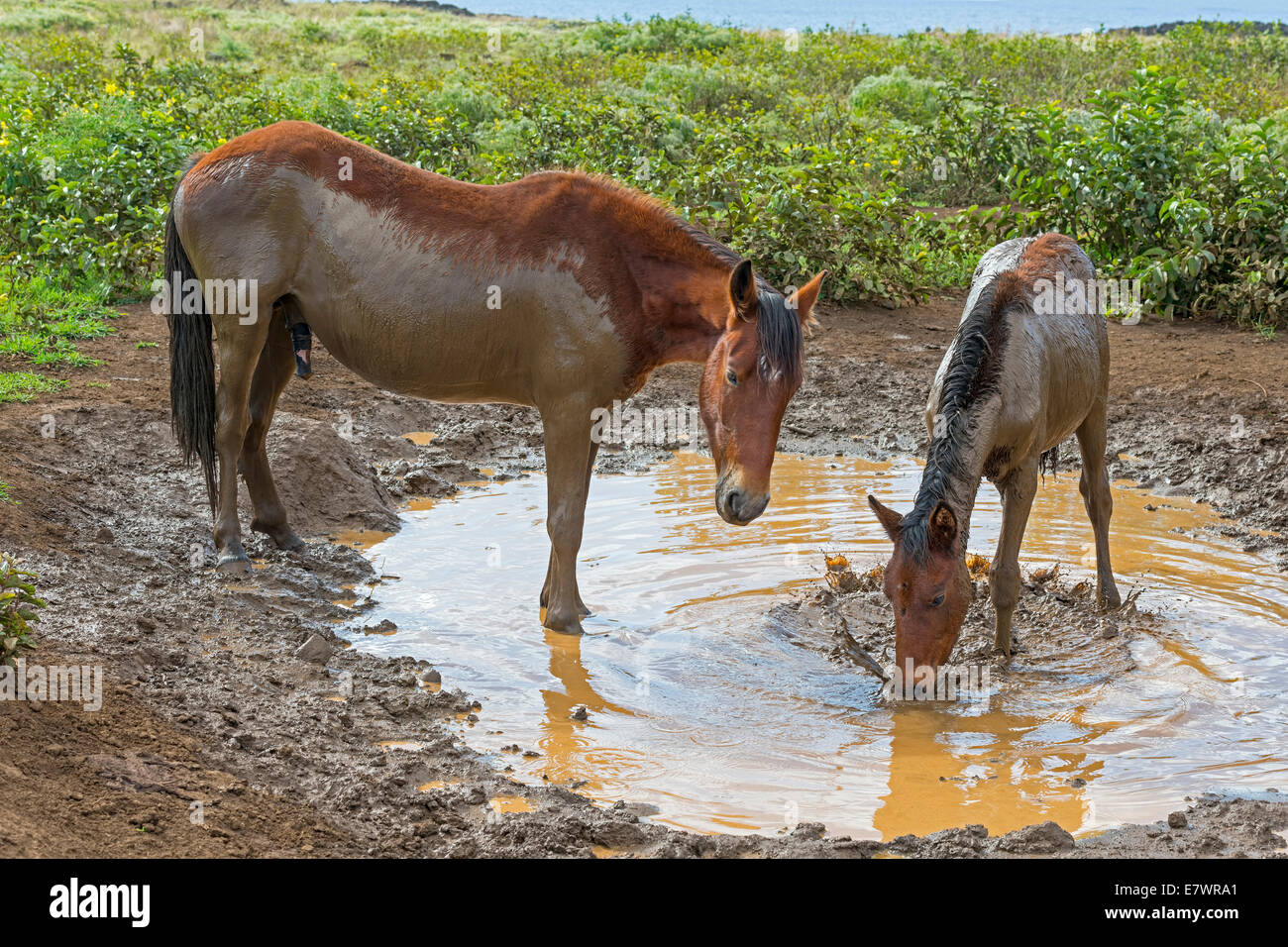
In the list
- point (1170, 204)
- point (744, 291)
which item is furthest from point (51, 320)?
point (1170, 204)

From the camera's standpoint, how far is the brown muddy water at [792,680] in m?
4.71

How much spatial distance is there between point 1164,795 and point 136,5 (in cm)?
3715

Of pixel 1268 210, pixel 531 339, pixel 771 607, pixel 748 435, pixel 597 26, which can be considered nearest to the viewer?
pixel 748 435

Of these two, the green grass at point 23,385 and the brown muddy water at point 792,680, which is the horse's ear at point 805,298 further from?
the green grass at point 23,385

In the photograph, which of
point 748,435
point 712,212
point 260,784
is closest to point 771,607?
point 748,435

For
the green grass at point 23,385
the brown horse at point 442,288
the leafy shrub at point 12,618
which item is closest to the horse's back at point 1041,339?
the brown horse at point 442,288

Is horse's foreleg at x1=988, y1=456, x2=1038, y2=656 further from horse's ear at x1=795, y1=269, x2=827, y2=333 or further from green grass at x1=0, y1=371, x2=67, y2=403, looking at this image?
green grass at x1=0, y1=371, x2=67, y2=403

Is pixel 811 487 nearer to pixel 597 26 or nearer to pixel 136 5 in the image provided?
pixel 597 26

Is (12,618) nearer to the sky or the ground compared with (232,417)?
nearer to the ground

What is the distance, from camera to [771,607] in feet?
21.6

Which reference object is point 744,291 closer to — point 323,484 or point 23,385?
point 323,484

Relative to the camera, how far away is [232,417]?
6.49 metres

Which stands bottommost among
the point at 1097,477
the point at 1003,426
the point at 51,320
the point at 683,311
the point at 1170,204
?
the point at 1097,477

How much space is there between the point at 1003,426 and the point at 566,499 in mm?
2086
